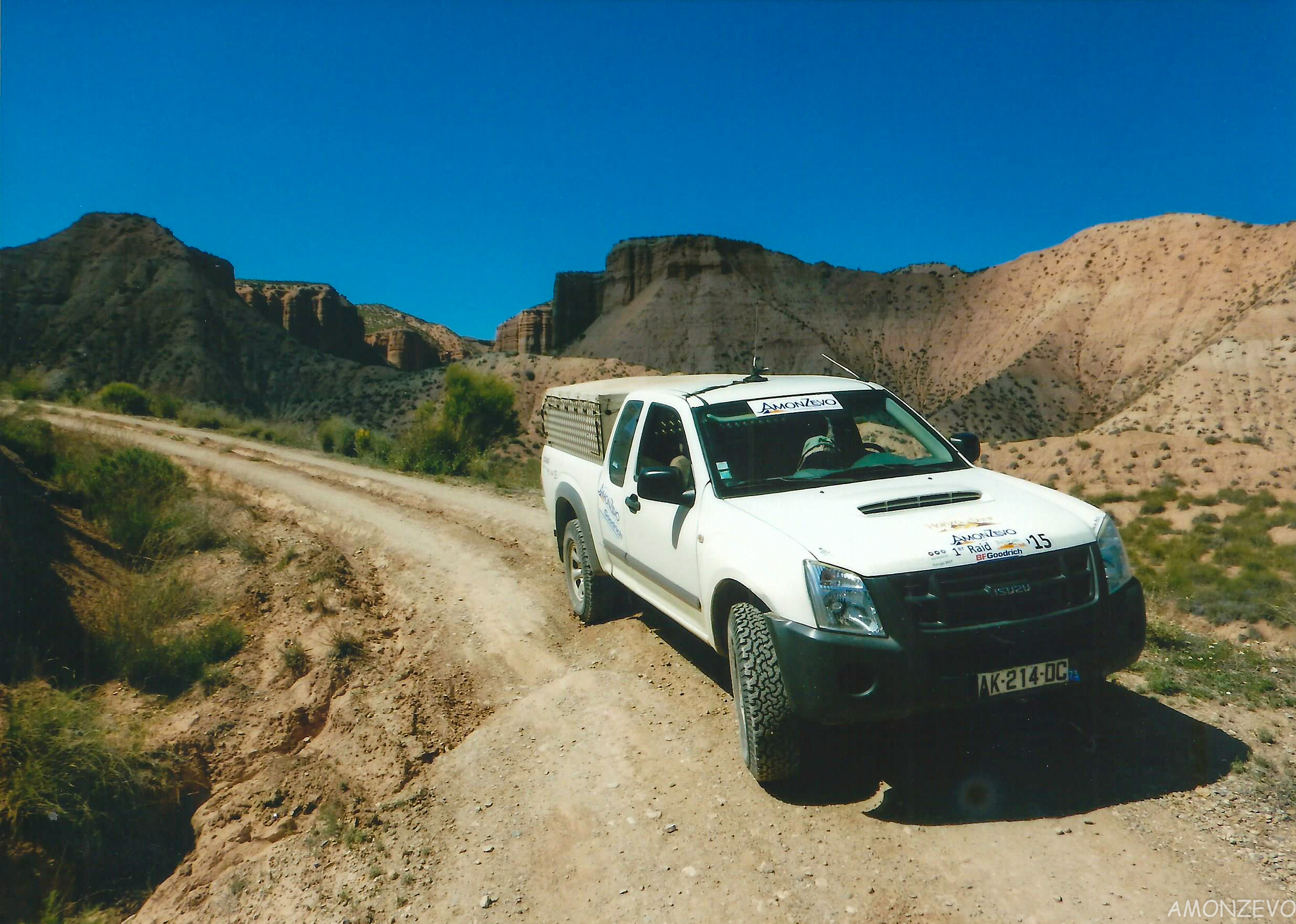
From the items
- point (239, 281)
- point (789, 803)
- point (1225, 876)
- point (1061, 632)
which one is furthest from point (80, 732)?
point (239, 281)

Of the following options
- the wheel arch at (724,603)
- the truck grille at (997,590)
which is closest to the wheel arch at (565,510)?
the wheel arch at (724,603)

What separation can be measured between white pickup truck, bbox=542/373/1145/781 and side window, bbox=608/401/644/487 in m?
0.27

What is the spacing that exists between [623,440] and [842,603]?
2650 mm

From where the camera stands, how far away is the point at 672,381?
6469 millimetres

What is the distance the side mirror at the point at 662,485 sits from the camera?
15.1 ft

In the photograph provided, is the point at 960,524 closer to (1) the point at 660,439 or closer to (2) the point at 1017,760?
(2) the point at 1017,760

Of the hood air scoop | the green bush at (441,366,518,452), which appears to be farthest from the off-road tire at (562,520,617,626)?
the green bush at (441,366,518,452)

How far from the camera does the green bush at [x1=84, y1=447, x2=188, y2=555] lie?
10586 millimetres

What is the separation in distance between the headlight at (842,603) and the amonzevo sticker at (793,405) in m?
1.66

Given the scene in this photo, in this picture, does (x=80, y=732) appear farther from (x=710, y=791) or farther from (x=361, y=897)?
(x=710, y=791)

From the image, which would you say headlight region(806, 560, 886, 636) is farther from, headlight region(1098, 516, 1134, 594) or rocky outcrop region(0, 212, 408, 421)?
rocky outcrop region(0, 212, 408, 421)

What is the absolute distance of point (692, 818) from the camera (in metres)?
4.01

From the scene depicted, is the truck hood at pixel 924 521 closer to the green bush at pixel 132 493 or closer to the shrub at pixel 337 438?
the green bush at pixel 132 493

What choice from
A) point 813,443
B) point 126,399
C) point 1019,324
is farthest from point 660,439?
point 1019,324
